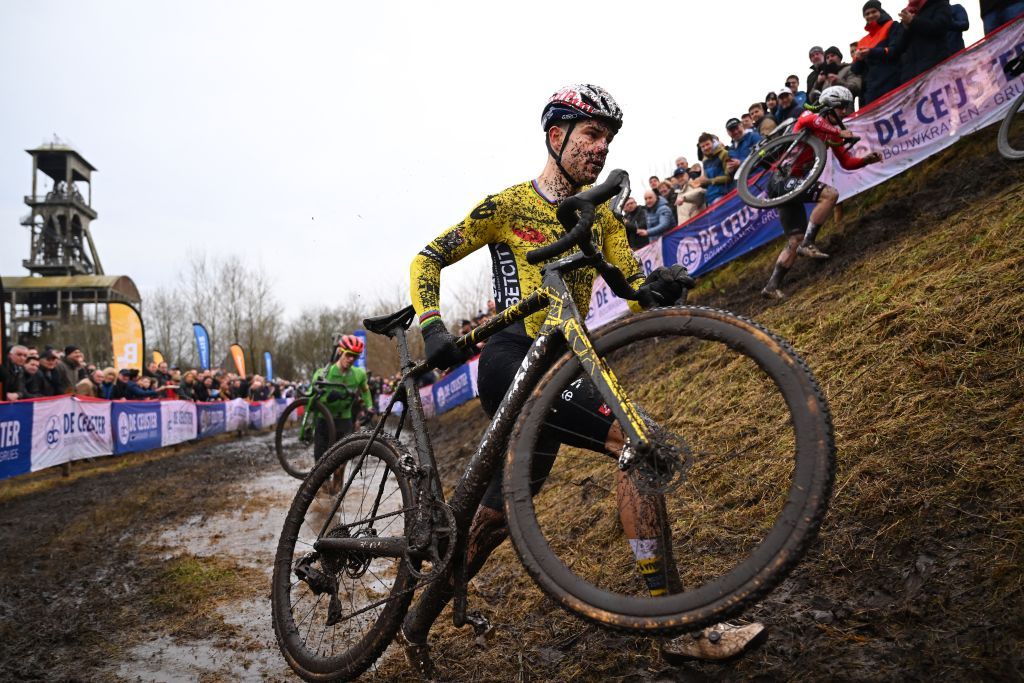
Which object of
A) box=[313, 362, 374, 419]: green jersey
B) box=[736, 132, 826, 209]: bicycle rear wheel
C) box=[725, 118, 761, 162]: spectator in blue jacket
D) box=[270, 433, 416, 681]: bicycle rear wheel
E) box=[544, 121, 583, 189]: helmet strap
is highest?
box=[725, 118, 761, 162]: spectator in blue jacket

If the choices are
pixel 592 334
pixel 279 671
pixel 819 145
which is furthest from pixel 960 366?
pixel 819 145

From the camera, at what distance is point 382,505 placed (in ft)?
9.91

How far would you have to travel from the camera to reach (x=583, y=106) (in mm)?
2740

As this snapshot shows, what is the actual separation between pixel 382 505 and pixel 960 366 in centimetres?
341

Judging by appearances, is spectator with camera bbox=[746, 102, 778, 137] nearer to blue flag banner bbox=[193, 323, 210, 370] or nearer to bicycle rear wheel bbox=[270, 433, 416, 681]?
bicycle rear wheel bbox=[270, 433, 416, 681]

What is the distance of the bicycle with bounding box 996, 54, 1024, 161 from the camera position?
6.47 meters

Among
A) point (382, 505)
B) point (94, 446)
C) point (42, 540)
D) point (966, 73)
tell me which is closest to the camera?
point (382, 505)

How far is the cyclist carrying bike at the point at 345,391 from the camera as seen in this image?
31.7 feet

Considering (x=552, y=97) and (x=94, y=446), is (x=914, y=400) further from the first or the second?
(x=94, y=446)

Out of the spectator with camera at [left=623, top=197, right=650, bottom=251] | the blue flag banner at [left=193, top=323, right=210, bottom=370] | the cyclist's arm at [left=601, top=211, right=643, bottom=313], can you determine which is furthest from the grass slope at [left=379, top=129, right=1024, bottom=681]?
the blue flag banner at [left=193, top=323, right=210, bottom=370]

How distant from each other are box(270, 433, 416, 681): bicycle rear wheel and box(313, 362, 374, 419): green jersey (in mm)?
6296

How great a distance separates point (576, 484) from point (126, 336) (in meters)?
20.8

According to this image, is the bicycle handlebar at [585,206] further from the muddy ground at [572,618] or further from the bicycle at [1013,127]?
the bicycle at [1013,127]

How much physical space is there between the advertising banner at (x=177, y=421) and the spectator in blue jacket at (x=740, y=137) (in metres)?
14.5
